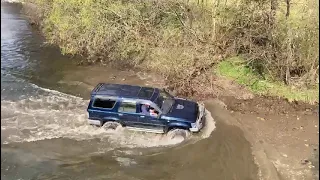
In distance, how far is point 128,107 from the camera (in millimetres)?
15578

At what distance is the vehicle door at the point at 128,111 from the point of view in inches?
611

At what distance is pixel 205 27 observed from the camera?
72.2ft

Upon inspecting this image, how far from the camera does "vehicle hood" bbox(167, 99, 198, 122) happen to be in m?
15.4

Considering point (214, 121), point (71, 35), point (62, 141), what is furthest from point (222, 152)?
point (71, 35)

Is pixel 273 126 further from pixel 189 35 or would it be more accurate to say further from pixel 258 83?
pixel 189 35

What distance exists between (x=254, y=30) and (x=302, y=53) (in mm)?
2978

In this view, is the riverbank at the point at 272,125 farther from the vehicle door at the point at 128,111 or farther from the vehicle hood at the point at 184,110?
the vehicle door at the point at 128,111

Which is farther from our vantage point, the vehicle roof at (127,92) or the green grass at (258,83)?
the green grass at (258,83)

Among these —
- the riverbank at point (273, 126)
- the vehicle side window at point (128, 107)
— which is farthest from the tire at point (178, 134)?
the riverbank at point (273, 126)

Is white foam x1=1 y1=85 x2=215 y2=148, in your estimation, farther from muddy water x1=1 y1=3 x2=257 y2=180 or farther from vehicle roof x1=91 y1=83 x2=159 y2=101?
vehicle roof x1=91 y1=83 x2=159 y2=101

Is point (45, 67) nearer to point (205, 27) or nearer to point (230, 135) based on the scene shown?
point (205, 27)

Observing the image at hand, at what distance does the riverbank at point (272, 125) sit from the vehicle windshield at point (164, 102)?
2.64 metres

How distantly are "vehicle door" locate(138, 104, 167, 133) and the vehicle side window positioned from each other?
25 centimetres

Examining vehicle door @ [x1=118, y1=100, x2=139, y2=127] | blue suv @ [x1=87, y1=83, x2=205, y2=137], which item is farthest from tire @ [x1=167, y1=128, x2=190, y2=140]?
vehicle door @ [x1=118, y1=100, x2=139, y2=127]
